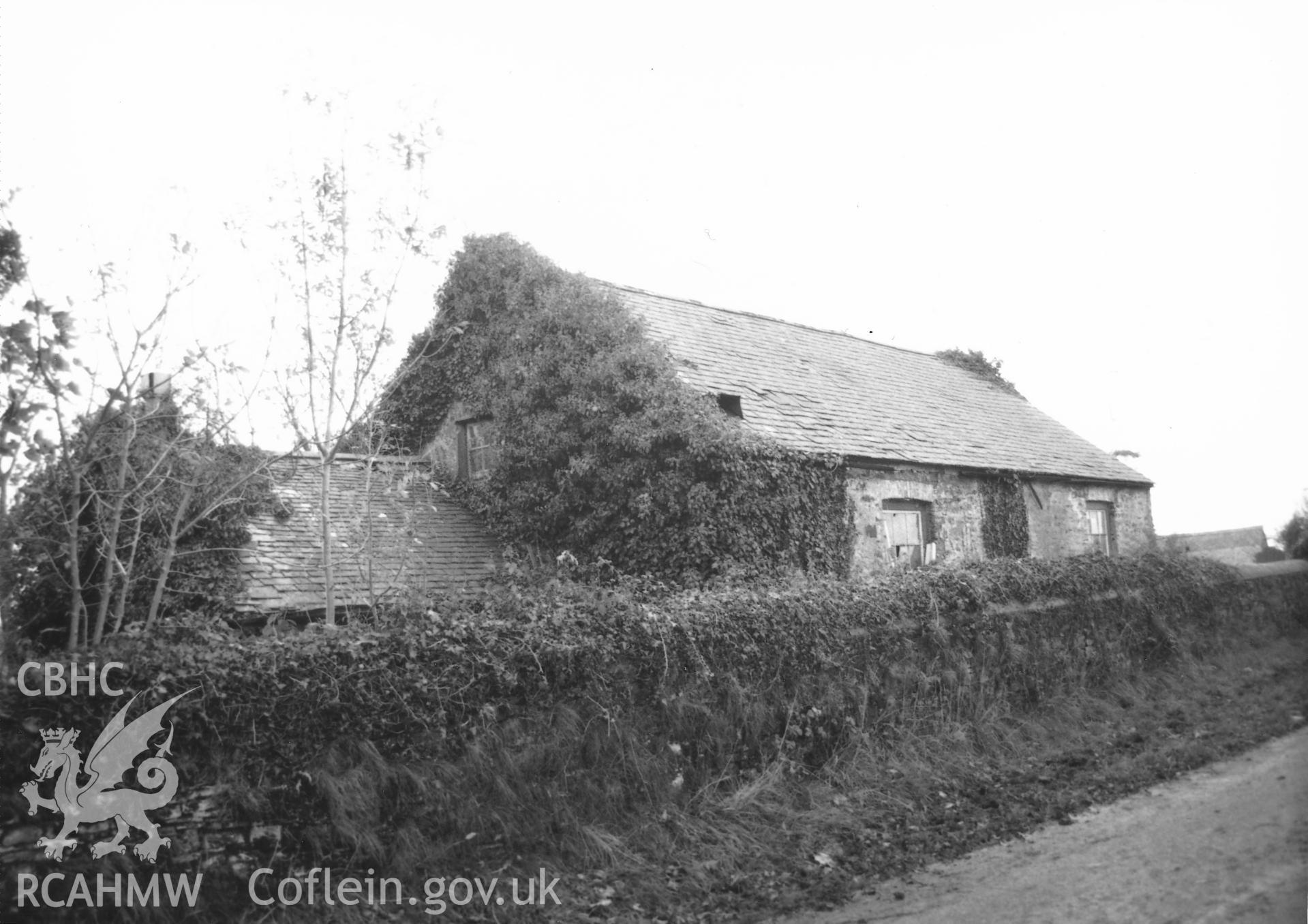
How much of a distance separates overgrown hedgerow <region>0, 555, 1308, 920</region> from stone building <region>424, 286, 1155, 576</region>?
3.78 meters

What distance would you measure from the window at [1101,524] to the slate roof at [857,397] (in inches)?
27.1

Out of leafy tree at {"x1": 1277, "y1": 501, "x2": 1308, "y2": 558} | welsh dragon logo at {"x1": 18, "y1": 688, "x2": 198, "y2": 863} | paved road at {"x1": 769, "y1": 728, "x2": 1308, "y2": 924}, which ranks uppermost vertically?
leafy tree at {"x1": 1277, "y1": 501, "x2": 1308, "y2": 558}

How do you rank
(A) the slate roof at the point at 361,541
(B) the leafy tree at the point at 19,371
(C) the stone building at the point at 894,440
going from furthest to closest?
(C) the stone building at the point at 894,440 → (A) the slate roof at the point at 361,541 → (B) the leafy tree at the point at 19,371

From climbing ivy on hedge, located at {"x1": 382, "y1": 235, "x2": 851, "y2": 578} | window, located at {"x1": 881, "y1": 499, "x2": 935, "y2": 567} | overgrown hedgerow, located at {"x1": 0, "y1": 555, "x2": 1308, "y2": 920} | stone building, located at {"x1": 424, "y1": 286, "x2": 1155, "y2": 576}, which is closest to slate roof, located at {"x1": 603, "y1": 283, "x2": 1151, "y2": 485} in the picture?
stone building, located at {"x1": 424, "y1": 286, "x2": 1155, "y2": 576}

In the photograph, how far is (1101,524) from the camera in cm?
2377

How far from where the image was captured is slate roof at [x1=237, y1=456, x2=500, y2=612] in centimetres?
1273

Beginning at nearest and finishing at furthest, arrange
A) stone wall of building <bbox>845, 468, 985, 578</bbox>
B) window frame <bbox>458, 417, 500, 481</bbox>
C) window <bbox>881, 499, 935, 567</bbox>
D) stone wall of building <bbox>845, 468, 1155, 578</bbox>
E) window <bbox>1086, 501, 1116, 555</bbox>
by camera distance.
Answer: stone wall of building <bbox>845, 468, 985, 578</bbox>
stone wall of building <bbox>845, 468, 1155, 578</bbox>
window <bbox>881, 499, 935, 567</bbox>
window frame <bbox>458, 417, 500, 481</bbox>
window <bbox>1086, 501, 1116, 555</bbox>

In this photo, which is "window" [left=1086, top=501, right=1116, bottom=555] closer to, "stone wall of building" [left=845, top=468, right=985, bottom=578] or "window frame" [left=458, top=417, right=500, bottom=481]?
"stone wall of building" [left=845, top=468, right=985, bottom=578]

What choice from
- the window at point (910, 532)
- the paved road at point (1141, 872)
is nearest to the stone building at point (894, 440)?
the window at point (910, 532)

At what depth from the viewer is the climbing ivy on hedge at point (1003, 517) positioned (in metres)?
19.7

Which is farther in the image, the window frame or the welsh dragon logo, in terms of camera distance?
the window frame

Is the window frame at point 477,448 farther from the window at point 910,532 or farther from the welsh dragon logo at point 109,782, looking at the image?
the welsh dragon logo at point 109,782

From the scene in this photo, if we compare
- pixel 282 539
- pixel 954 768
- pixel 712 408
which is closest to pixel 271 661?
pixel 954 768

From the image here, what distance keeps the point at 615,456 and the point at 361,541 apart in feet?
14.0
